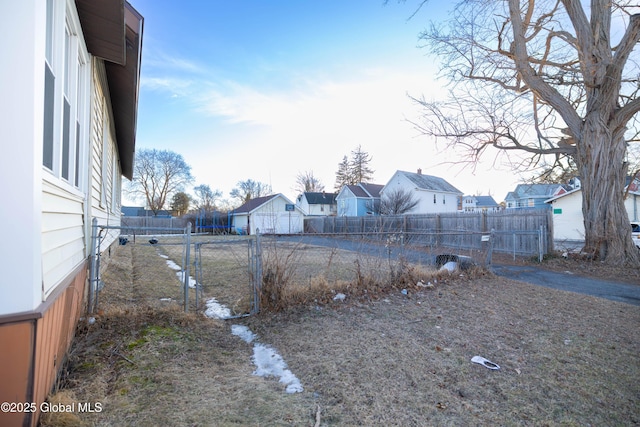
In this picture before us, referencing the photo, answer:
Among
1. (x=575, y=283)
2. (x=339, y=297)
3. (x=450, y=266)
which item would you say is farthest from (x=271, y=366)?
(x=575, y=283)

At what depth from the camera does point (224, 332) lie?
4.19 m

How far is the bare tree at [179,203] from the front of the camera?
48.8m

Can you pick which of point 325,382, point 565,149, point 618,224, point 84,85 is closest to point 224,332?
point 325,382

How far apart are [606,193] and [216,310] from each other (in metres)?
12.8

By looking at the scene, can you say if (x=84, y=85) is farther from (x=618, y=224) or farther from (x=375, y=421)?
(x=618, y=224)

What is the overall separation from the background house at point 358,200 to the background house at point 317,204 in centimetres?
471

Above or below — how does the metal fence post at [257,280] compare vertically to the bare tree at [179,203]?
below

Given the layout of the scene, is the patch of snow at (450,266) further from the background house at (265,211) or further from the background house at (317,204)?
the background house at (317,204)

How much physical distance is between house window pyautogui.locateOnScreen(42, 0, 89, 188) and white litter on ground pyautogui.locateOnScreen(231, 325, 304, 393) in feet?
8.07

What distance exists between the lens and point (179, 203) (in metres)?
48.9

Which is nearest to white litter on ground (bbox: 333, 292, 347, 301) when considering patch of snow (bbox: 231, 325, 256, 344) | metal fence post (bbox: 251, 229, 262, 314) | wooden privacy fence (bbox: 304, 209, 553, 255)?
metal fence post (bbox: 251, 229, 262, 314)

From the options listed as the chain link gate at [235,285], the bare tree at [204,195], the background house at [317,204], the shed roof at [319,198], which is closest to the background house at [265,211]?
the background house at [317,204]

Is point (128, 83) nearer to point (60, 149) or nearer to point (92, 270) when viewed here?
point (92, 270)

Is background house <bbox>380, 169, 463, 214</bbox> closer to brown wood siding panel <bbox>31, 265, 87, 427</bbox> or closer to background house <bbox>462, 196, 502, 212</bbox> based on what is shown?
background house <bbox>462, 196, 502, 212</bbox>
